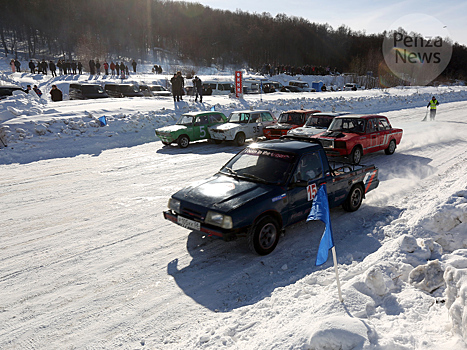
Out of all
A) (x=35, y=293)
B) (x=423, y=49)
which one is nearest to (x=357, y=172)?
(x=35, y=293)

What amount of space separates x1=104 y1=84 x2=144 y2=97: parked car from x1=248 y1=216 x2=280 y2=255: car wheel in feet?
80.9

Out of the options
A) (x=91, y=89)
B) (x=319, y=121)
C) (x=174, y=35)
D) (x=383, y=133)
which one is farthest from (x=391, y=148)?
(x=174, y=35)

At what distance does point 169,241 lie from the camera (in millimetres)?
5820

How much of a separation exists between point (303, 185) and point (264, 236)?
1120mm

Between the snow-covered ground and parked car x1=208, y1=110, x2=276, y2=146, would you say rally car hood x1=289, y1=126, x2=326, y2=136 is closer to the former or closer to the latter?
the snow-covered ground

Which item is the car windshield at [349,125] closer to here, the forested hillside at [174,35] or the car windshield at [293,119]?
the car windshield at [293,119]

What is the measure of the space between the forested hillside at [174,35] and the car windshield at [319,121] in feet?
231

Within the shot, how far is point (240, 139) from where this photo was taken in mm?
14219

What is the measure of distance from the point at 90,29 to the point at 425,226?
10550 centimetres

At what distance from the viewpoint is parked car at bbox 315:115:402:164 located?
34.8ft

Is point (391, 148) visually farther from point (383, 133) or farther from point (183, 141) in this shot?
point (183, 141)

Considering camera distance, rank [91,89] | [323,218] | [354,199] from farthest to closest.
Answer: [91,89] < [354,199] < [323,218]

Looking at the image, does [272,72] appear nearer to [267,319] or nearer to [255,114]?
[255,114]

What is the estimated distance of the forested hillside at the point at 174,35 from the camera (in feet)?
283
